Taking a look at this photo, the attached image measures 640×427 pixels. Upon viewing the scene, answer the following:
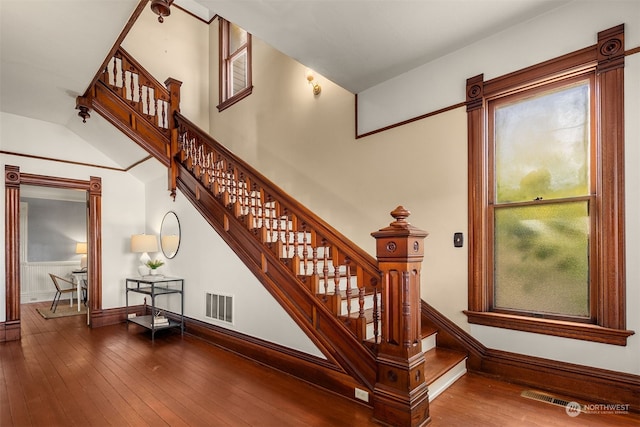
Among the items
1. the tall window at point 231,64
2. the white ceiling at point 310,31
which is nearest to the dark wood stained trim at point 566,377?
the white ceiling at point 310,31

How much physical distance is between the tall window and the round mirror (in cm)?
241

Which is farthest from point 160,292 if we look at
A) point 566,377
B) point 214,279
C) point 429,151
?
point 566,377

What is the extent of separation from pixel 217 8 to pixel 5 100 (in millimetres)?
3440

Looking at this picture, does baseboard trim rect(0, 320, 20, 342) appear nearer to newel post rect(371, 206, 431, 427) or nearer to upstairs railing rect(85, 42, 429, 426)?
upstairs railing rect(85, 42, 429, 426)

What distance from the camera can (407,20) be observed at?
2.65 m

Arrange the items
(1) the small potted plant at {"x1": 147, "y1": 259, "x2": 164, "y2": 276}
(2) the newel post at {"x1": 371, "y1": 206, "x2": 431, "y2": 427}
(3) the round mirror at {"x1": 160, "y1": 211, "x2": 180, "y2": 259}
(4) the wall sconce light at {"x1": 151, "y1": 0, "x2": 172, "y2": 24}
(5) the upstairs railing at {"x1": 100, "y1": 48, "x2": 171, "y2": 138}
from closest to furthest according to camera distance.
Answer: (2) the newel post at {"x1": 371, "y1": 206, "x2": 431, "y2": 427}, (4) the wall sconce light at {"x1": 151, "y1": 0, "x2": 172, "y2": 24}, (5) the upstairs railing at {"x1": 100, "y1": 48, "x2": 171, "y2": 138}, (3) the round mirror at {"x1": 160, "y1": 211, "x2": 180, "y2": 259}, (1) the small potted plant at {"x1": 147, "y1": 259, "x2": 164, "y2": 276}

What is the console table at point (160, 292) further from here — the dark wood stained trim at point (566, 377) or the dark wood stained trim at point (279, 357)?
the dark wood stained trim at point (566, 377)

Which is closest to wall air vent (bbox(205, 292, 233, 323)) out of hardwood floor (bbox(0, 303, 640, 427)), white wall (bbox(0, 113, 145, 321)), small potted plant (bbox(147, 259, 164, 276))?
hardwood floor (bbox(0, 303, 640, 427))

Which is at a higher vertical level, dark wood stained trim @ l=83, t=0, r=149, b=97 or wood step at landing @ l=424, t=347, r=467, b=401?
dark wood stained trim @ l=83, t=0, r=149, b=97

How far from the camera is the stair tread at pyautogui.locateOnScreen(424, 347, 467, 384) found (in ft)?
8.24

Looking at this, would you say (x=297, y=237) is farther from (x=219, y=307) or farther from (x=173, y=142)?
(x=173, y=142)

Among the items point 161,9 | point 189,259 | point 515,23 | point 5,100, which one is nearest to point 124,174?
point 5,100

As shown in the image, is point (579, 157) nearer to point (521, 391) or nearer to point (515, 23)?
point (515, 23)

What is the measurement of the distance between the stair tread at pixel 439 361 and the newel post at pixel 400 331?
0.30 m
